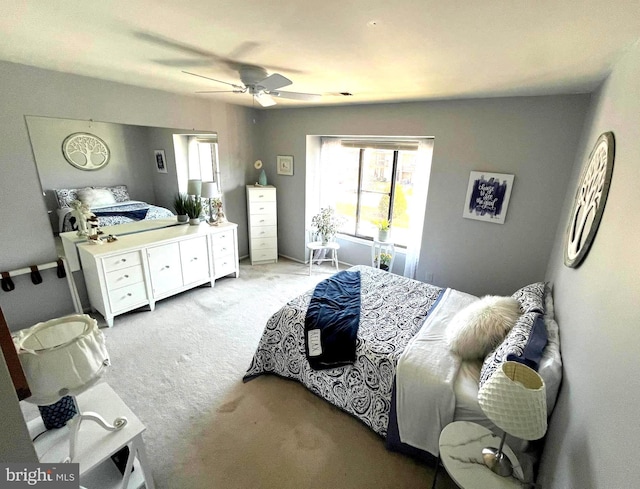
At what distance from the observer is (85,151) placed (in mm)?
2811

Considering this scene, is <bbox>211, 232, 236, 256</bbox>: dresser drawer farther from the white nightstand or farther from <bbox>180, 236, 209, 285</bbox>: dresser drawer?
the white nightstand

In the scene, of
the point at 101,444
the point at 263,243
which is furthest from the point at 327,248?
the point at 101,444

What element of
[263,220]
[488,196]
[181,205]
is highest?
[488,196]

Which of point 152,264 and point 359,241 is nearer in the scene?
point 152,264

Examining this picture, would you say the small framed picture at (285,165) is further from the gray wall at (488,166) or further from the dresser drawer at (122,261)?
the dresser drawer at (122,261)

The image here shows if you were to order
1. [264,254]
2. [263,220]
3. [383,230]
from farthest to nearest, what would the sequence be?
1. [264,254]
2. [263,220]
3. [383,230]

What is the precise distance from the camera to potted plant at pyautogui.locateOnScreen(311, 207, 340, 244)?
4230 mm

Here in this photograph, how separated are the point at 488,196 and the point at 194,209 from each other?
3.52 m

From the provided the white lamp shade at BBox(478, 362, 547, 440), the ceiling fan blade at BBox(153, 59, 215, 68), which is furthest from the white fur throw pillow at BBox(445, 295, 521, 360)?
the ceiling fan blade at BBox(153, 59, 215, 68)

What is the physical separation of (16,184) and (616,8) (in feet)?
13.3

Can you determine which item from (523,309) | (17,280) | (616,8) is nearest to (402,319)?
(523,309)

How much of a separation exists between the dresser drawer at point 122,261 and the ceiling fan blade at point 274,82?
7.18 feet

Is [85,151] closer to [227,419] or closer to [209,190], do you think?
[209,190]

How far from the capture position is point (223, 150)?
4.09 meters
